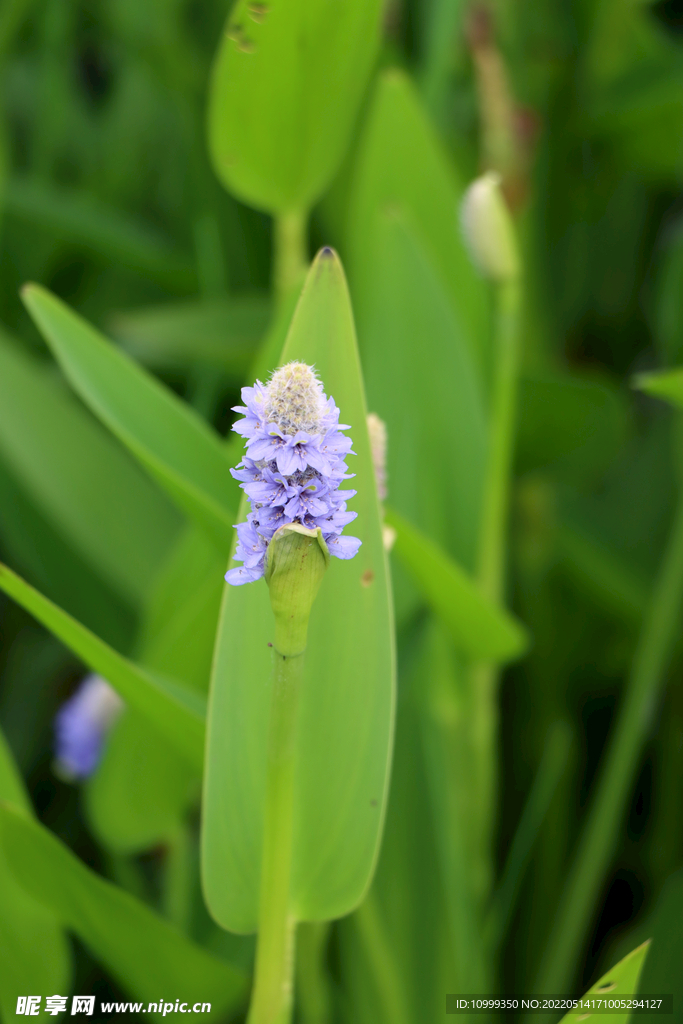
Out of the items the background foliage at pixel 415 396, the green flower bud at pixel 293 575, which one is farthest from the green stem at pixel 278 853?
the background foliage at pixel 415 396

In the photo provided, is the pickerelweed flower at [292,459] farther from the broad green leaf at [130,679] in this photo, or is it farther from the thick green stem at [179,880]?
the thick green stem at [179,880]

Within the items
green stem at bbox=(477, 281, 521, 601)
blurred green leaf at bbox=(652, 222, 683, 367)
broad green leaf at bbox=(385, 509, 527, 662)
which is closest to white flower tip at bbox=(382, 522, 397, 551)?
broad green leaf at bbox=(385, 509, 527, 662)

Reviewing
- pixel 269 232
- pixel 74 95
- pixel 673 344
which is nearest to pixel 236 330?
pixel 269 232

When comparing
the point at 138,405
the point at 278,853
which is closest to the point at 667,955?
the point at 278,853

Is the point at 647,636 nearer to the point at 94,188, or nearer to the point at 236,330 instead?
the point at 236,330

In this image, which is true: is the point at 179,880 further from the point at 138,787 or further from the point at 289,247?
the point at 289,247

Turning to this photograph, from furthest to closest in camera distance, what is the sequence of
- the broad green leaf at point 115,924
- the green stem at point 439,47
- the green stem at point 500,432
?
the green stem at point 439,47 < the green stem at point 500,432 < the broad green leaf at point 115,924
